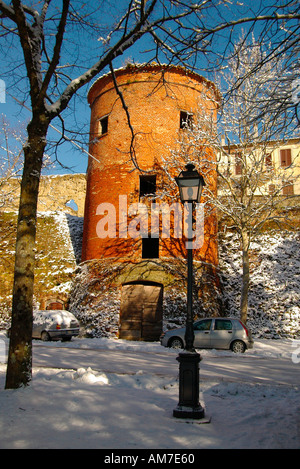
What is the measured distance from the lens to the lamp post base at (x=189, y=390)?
198 inches

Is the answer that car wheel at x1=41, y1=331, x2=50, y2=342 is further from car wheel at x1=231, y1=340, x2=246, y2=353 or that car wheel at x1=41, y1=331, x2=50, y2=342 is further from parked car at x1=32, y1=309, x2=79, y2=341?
car wheel at x1=231, y1=340, x2=246, y2=353

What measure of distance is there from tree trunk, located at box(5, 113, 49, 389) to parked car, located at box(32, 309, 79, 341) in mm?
10706

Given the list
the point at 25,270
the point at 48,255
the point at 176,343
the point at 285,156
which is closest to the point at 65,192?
the point at 48,255

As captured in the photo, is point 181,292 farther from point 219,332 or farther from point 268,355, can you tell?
point 268,355

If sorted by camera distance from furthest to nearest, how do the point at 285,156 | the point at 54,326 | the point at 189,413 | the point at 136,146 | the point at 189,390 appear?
the point at 285,156 → the point at 136,146 → the point at 54,326 → the point at 189,390 → the point at 189,413

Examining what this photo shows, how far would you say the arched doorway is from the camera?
18.0 metres

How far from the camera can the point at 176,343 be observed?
570 inches

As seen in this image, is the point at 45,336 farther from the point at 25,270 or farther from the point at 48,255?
the point at 25,270

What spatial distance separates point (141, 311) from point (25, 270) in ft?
40.7

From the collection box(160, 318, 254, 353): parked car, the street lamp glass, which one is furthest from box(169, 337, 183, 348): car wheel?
the street lamp glass

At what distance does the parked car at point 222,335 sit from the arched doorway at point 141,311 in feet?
12.7

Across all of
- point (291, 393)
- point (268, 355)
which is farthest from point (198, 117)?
point (291, 393)
